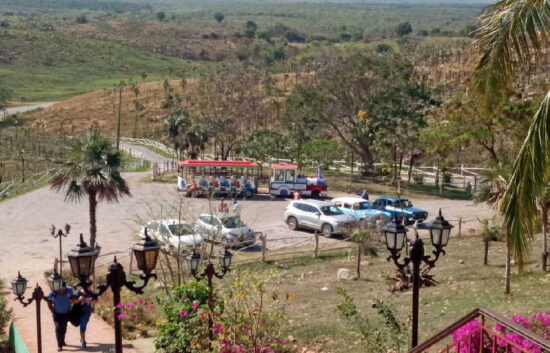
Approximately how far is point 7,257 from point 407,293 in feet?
46.7

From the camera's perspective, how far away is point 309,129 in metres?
45.4

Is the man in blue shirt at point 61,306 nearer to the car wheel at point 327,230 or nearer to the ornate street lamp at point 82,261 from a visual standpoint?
the ornate street lamp at point 82,261

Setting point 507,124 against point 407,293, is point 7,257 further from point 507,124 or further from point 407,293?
point 507,124

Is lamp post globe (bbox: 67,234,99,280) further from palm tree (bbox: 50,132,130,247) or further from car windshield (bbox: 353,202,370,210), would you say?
car windshield (bbox: 353,202,370,210)

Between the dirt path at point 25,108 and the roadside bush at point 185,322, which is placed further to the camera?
the dirt path at point 25,108

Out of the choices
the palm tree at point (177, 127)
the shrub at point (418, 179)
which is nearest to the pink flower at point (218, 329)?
the shrub at point (418, 179)

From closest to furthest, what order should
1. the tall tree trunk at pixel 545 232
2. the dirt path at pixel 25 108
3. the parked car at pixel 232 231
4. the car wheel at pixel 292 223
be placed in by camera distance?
the tall tree trunk at pixel 545 232, the parked car at pixel 232 231, the car wheel at pixel 292 223, the dirt path at pixel 25 108

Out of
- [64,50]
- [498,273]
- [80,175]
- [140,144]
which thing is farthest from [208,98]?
[64,50]

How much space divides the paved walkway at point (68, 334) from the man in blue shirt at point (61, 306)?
51 cm

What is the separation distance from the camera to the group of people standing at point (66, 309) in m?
12.9

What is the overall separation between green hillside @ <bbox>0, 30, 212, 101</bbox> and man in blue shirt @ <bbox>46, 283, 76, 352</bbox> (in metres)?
99.2

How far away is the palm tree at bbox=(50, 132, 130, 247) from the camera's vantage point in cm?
2202

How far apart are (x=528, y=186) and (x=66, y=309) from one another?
8.68 meters

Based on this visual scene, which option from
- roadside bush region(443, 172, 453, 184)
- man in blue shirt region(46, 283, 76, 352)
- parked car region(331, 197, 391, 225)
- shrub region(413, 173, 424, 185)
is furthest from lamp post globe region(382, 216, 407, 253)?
shrub region(413, 173, 424, 185)
